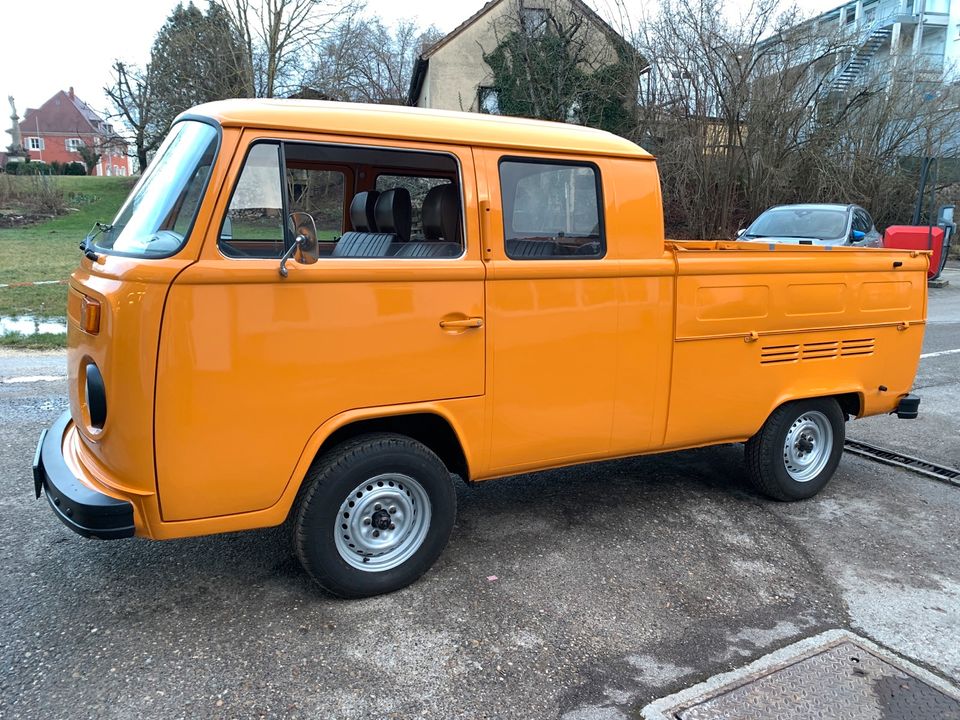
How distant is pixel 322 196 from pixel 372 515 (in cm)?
215

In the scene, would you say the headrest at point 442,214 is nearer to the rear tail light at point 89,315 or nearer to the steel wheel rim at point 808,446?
the rear tail light at point 89,315

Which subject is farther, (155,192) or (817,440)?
(817,440)

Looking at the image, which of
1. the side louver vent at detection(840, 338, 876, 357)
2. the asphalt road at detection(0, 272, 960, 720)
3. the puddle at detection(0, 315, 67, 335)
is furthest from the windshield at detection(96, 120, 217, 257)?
the puddle at detection(0, 315, 67, 335)

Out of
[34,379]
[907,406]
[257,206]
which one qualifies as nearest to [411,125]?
[257,206]

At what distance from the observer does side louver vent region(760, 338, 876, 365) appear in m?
4.39

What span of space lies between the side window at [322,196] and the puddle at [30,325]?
6.81 m

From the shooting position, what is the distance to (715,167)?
63.8 feet

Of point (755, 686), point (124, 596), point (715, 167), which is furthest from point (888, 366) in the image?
point (715, 167)

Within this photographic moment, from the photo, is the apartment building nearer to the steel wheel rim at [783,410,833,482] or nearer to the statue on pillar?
the steel wheel rim at [783,410,833,482]

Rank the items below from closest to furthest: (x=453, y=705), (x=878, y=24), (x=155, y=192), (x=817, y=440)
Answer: (x=453, y=705) < (x=155, y=192) < (x=817, y=440) < (x=878, y=24)

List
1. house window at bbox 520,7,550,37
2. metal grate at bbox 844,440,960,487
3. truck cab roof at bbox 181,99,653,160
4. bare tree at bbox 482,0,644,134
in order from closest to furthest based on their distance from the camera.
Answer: truck cab roof at bbox 181,99,653,160, metal grate at bbox 844,440,960,487, bare tree at bbox 482,0,644,134, house window at bbox 520,7,550,37

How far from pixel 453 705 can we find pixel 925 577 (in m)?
2.69

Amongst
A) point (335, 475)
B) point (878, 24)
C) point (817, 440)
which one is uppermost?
point (878, 24)

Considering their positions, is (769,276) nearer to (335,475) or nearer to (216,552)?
(335,475)
